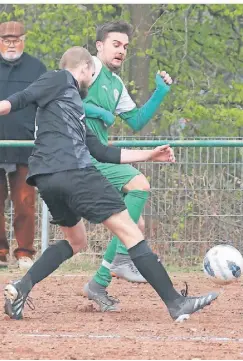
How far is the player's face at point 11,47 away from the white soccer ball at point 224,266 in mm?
4380

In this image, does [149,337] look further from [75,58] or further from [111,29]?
[111,29]

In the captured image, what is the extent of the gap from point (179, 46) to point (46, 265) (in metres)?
12.0

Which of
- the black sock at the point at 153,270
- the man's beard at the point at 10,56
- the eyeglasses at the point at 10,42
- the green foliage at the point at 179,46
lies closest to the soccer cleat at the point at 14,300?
the black sock at the point at 153,270

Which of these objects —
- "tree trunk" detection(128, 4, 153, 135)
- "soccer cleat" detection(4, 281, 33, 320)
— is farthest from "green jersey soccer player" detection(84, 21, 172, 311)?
"tree trunk" detection(128, 4, 153, 135)

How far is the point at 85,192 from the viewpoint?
8656 millimetres

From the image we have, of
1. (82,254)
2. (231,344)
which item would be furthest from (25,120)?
(231,344)

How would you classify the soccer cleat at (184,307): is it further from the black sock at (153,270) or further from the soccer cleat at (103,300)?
the soccer cleat at (103,300)

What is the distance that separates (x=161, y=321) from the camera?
899cm

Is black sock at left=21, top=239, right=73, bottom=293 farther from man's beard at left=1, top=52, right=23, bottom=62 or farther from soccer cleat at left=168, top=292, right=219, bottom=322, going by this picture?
man's beard at left=1, top=52, right=23, bottom=62

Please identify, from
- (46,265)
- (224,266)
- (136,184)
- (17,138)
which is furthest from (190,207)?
(46,265)

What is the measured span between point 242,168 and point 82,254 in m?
2.13

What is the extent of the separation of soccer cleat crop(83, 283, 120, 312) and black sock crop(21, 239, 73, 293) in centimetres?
63

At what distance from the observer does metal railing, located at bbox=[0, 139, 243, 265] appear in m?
14.3

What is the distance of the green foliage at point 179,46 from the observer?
19.6 metres
